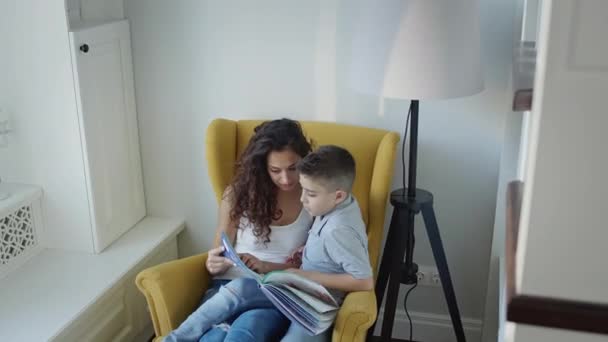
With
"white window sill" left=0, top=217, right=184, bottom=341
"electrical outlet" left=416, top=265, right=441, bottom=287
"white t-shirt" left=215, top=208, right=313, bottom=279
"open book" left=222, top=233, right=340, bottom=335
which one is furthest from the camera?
"electrical outlet" left=416, top=265, right=441, bottom=287

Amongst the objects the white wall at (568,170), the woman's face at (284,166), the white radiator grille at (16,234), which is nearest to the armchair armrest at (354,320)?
the woman's face at (284,166)

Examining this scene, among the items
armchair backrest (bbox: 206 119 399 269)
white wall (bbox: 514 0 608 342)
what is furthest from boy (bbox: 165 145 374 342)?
white wall (bbox: 514 0 608 342)

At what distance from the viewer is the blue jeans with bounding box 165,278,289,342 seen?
171 centimetres

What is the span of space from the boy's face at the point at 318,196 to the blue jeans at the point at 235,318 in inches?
11.9

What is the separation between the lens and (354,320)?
1.66 metres

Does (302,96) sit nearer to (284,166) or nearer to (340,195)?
(284,166)

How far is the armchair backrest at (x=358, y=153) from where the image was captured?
2.04 m

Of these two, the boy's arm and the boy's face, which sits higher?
the boy's face

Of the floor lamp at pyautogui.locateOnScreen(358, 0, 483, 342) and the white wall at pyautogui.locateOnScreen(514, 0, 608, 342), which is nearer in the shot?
the white wall at pyautogui.locateOnScreen(514, 0, 608, 342)

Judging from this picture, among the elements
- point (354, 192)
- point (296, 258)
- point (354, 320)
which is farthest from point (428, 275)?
point (354, 320)

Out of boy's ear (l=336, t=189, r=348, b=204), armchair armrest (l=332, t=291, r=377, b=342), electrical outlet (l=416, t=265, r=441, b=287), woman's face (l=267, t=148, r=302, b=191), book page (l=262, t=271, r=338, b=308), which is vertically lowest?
electrical outlet (l=416, t=265, r=441, b=287)

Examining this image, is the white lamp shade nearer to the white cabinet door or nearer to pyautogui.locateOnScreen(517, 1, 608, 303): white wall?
pyautogui.locateOnScreen(517, 1, 608, 303): white wall

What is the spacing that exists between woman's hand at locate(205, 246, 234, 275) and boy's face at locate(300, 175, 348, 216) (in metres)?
0.34

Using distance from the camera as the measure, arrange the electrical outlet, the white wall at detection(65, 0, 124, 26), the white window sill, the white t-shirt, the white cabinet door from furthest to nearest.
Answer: the electrical outlet, the white wall at detection(65, 0, 124, 26), the white cabinet door, the white t-shirt, the white window sill
